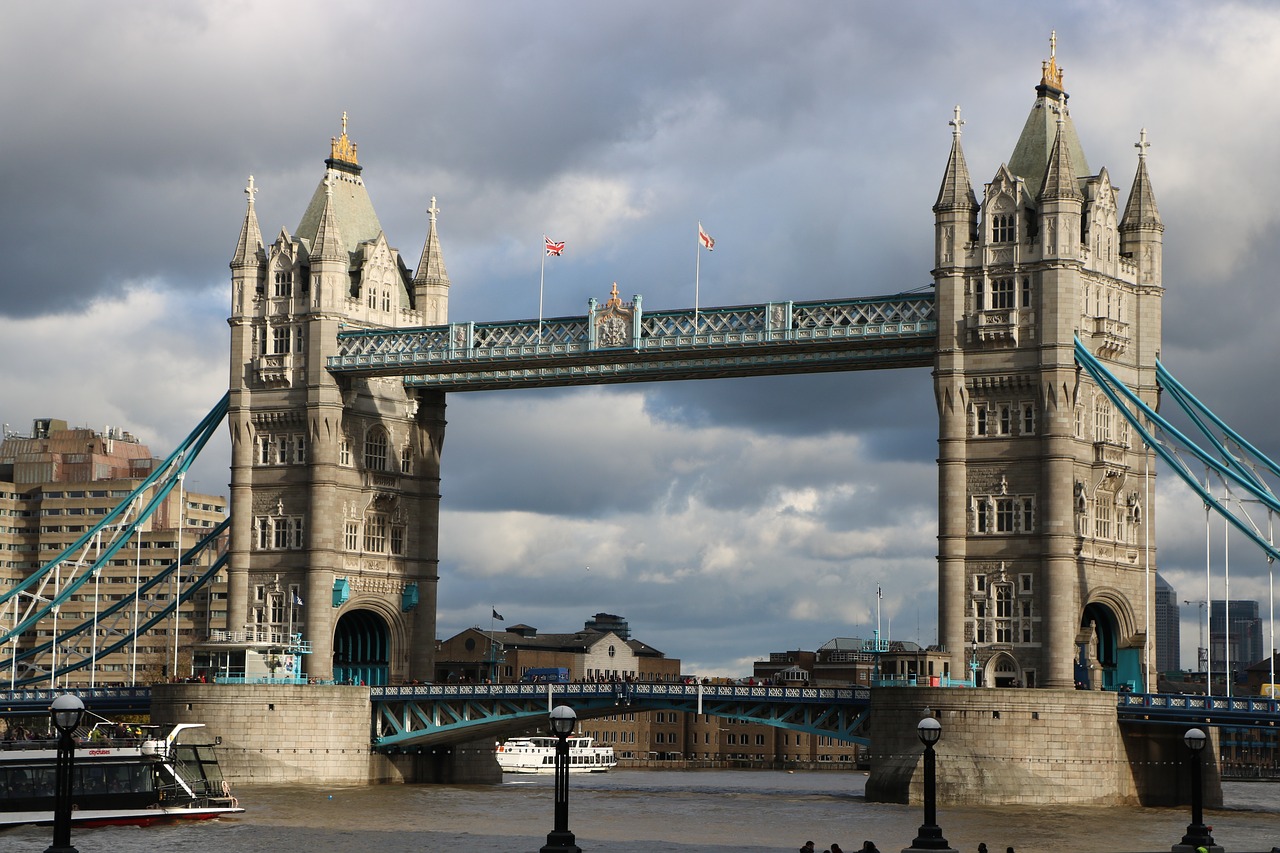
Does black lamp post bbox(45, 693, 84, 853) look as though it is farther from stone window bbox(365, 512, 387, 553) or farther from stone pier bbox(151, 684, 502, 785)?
stone window bbox(365, 512, 387, 553)

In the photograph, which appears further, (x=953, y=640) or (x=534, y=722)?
(x=534, y=722)

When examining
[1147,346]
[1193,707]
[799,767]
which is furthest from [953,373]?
[799,767]

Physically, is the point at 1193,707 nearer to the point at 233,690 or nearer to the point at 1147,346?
the point at 1147,346

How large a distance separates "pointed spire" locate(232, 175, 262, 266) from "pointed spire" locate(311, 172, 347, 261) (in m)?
3.56

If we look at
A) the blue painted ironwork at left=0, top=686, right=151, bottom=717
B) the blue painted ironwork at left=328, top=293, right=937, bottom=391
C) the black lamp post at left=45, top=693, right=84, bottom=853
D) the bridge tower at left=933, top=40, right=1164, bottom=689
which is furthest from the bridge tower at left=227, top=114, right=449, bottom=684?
the black lamp post at left=45, top=693, right=84, bottom=853

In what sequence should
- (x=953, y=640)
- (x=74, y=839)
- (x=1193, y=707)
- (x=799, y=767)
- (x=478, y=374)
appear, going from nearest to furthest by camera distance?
(x=74, y=839) < (x=1193, y=707) < (x=953, y=640) < (x=478, y=374) < (x=799, y=767)

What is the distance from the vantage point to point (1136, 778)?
9962 cm

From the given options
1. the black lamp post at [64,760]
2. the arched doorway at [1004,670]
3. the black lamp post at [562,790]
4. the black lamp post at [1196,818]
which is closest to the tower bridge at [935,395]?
the arched doorway at [1004,670]

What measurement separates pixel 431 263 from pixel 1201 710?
53099 mm

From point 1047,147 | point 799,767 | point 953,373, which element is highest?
point 1047,147

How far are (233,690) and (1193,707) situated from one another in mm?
46917

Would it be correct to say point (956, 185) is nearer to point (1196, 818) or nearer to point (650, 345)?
point (650, 345)

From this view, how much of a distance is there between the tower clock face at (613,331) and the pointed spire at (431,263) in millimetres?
18496

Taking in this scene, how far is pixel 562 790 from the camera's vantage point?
5650 cm
